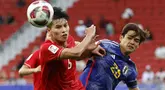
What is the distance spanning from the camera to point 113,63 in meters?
7.08

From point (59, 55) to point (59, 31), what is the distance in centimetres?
28

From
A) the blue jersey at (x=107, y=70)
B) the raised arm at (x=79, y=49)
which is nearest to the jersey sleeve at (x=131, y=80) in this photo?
the blue jersey at (x=107, y=70)

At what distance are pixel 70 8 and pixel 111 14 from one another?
180cm

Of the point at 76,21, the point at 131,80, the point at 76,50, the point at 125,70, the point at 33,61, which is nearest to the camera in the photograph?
the point at 76,50

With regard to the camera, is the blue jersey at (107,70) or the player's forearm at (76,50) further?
the blue jersey at (107,70)

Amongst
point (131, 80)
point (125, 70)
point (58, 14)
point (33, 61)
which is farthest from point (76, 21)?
point (58, 14)

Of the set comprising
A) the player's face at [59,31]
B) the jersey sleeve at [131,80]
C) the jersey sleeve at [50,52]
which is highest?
the player's face at [59,31]

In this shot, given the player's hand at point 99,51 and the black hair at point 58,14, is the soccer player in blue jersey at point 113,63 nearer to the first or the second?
the player's hand at point 99,51

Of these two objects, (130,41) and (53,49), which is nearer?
(53,49)

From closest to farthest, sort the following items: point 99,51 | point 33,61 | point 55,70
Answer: point 55,70, point 99,51, point 33,61

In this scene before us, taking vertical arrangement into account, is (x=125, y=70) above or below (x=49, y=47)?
below

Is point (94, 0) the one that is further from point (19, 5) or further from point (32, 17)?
point (32, 17)

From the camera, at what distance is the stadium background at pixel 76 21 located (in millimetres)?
20656

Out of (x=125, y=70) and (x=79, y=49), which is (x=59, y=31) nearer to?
(x=79, y=49)
